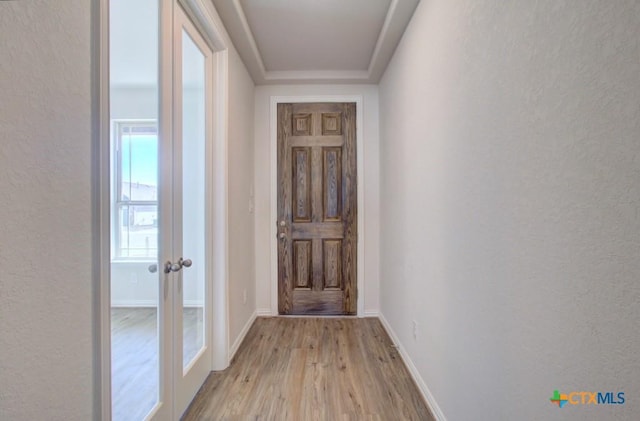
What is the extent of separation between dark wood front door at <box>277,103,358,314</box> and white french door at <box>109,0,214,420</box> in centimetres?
136

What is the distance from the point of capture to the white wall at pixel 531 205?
2.29ft

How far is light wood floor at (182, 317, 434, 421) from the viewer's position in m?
1.84

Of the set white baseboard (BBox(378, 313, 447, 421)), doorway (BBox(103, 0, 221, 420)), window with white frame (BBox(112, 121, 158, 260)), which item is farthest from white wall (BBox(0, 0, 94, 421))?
white baseboard (BBox(378, 313, 447, 421))

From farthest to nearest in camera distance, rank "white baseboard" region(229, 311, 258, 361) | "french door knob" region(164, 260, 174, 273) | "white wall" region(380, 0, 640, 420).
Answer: "white baseboard" region(229, 311, 258, 361) < "french door knob" region(164, 260, 174, 273) < "white wall" region(380, 0, 640, 420)

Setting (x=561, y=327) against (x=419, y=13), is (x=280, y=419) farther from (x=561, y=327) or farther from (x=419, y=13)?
(x=419, y=13)

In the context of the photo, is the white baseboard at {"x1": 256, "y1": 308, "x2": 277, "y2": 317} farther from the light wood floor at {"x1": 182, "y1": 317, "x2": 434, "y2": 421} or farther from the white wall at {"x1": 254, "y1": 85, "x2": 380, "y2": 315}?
the light wood floor at {"x1": 182, "y1": 317, "x2": 434, "y2": 421}

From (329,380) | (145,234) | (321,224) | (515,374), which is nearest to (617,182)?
(515,374)

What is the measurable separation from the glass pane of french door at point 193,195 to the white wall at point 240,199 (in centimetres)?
35

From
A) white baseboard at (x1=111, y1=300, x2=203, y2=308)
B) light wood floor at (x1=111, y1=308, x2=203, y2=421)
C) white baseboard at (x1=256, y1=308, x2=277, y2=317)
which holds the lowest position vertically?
white baseboard at (x1=256, y1=308, x2=277, y2=317)

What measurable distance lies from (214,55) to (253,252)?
1.88m

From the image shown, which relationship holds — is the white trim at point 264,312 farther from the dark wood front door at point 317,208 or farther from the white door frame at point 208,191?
the white door frame at point 208,191

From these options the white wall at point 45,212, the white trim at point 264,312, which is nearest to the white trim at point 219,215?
the white trim at point 264,312

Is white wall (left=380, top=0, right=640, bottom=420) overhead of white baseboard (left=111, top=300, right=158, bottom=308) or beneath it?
overhead

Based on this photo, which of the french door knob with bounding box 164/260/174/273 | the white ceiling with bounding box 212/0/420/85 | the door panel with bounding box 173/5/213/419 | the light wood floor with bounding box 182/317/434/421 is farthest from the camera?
the white ceiling with bounding box 212/0/420/85
